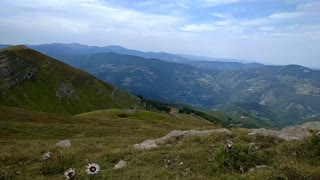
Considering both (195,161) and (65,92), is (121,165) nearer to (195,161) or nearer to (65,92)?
(195,161)

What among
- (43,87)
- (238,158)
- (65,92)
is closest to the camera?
(238,158)

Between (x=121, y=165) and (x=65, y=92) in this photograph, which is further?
(x=65, y=92)

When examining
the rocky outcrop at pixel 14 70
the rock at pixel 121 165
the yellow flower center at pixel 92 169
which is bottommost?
the rocky outcrop at pixel 14 70

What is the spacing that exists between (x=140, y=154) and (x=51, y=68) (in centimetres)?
18437

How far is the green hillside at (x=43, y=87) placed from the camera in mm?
152625

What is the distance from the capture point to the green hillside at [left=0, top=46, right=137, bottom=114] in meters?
153

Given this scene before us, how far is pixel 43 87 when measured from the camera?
552 ft

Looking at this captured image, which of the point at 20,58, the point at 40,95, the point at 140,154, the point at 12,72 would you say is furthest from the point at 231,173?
the point at 20,58

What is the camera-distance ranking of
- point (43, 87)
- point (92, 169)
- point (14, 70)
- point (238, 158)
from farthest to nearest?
point (43, 87) < point (14, 70) < point (238, 158) < point (92, 169)

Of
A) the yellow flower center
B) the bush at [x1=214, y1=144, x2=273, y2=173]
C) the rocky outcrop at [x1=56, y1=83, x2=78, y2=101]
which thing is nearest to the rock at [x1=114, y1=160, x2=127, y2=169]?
the bush at [x1=214, y1=144, x2=273, y2=173]

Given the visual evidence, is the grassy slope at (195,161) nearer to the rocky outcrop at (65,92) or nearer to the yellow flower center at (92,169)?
the yellow flower center at (92,169)

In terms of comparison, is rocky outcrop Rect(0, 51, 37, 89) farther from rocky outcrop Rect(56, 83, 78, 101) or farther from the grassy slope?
the grassy slope

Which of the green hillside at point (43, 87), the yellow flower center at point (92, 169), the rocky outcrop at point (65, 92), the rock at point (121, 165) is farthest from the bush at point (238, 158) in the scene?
the rocky outcrop at point (65, 92)

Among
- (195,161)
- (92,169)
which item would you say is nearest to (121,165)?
(195,161)
